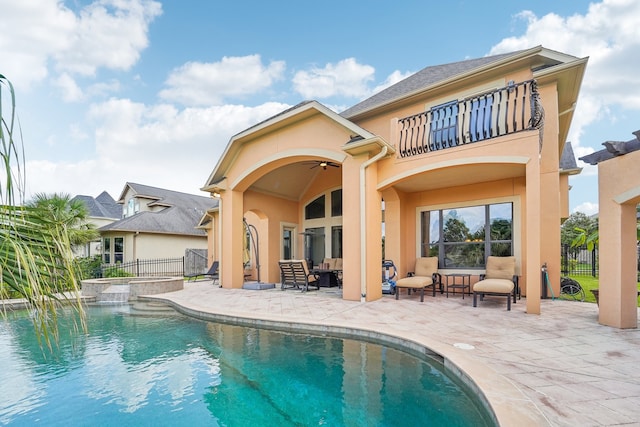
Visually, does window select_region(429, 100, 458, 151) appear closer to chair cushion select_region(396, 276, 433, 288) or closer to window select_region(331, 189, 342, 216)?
chair cushion select_region(396, 276, 433, 288)

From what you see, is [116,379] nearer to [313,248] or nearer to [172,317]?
[172,317]

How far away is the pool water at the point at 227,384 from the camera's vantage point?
3207 millimetres

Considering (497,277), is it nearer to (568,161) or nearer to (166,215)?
(568,161)

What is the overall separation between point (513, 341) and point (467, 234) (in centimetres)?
515

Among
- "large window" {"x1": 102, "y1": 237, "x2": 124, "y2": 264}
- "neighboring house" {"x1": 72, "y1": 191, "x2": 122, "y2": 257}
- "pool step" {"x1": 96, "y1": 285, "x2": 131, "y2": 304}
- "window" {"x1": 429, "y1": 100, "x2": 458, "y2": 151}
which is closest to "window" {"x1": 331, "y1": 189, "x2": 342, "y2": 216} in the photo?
"window" {"x1": 429, "y1": 100, "x2": 458, "y2": 151}

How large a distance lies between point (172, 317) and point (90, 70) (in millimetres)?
9790

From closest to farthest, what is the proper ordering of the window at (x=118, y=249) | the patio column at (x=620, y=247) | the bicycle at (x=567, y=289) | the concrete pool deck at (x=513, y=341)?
the concrete pool deck at (x=513, y=341) → the patio column at (x=620, y=247) → the bicycle at (x=567, y=289) → the window at (x=118, y=249)

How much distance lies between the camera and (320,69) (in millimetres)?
16141

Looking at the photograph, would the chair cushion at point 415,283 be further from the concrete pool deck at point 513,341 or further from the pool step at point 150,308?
the pool step at point 150,308

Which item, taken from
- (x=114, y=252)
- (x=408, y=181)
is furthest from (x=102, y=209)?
(x=408, y=181)

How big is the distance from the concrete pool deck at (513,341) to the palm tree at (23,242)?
3.19 metres

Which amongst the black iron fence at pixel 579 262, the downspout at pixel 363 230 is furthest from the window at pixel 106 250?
the black iron fence at pixel 579 262

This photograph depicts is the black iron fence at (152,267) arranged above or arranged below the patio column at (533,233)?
below

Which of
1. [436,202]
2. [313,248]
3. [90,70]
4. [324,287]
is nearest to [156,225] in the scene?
[90,70]
